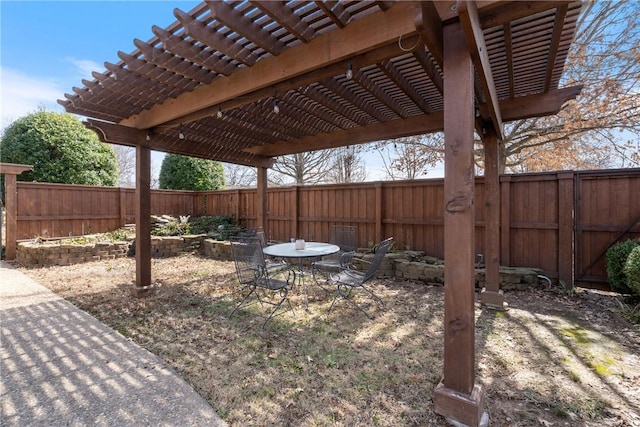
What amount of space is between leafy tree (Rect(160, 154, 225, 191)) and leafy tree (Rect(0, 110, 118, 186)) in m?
2.08

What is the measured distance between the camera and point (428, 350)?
2459 mm

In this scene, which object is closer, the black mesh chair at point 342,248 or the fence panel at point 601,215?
the fence panel at point 601,215

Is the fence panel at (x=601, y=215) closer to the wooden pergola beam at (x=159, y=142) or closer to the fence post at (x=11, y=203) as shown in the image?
the wooden pergola beam at (x=159, y=142)

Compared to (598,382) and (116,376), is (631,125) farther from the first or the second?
(116,376)

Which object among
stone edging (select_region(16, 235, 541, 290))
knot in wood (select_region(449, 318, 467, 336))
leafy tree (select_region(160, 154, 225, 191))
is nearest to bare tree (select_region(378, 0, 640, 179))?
stone edging (select_region(16, 235, 541, 290))

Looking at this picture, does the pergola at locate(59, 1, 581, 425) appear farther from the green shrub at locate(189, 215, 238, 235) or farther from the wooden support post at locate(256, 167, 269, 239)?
the green shrub at locate(189, 215, 238, 235)

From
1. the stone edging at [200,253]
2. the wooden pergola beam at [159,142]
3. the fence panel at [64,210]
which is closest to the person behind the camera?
the wooden pergola beam at [159,142]

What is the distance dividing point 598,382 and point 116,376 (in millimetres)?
3513

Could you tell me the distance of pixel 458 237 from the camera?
162 centimetres

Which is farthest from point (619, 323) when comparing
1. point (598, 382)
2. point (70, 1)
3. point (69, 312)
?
point (70, 1)

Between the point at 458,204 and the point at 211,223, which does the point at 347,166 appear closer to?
the point at 211,223

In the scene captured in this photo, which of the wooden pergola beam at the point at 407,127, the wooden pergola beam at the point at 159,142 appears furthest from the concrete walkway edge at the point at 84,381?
the wooden pergola beam at the point at 407,127

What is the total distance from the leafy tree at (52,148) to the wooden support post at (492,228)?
8984mm

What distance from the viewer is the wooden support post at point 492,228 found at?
11.3ft
